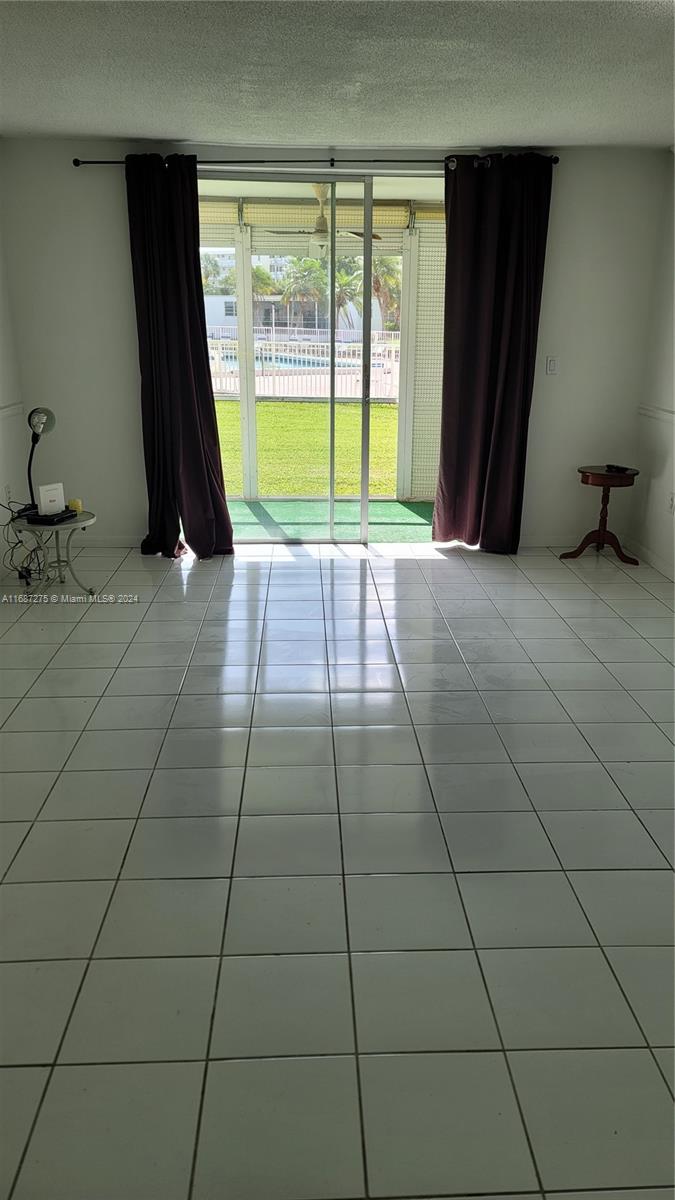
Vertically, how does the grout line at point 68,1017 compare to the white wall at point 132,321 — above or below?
below

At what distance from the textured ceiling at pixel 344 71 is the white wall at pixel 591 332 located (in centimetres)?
40

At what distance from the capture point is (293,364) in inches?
221

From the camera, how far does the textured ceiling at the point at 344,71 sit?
2.72 metres

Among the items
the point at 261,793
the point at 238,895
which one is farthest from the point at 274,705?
the point at 238,895

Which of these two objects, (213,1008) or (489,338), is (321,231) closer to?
(489,338)

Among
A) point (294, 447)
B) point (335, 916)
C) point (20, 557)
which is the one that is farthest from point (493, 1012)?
point (294, 447)

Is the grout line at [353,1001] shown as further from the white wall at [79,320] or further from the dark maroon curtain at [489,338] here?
the white wall at [79,320]

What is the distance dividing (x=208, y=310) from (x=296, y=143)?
114cm

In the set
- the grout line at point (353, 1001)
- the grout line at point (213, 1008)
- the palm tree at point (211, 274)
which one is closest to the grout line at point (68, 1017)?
the grout line at point (213, 1008)

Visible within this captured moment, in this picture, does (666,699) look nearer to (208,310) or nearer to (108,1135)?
(108,1135)

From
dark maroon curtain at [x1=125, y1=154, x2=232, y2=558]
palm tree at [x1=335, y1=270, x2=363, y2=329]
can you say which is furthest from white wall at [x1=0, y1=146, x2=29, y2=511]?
palm tree at [x1=335, y1=270, x2=363, y2=329]

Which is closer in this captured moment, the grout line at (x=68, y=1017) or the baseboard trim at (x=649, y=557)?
the grout line at (x=68, y=1017)

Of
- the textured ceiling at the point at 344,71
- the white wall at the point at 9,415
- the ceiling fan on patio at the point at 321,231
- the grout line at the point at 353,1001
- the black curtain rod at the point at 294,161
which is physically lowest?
the grout line at the point at 353,1001

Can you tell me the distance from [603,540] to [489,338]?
1.49 meters
